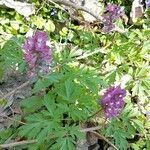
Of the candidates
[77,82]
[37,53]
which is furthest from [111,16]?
[37,53]

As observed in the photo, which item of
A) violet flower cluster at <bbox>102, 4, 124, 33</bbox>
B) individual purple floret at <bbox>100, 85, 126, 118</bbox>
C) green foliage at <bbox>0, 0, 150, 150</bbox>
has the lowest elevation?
green foliage at <bbox>0, 0, 150, 150</bbox>

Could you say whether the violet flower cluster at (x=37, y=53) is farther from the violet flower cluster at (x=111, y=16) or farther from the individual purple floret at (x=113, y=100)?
the violet flower cluster at (x=111, y=16)

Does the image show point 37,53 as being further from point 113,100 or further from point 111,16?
point 111,16

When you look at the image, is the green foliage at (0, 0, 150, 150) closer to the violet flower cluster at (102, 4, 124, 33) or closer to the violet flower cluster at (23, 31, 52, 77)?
the violet flower cluster at (23, 31, 52, 77)

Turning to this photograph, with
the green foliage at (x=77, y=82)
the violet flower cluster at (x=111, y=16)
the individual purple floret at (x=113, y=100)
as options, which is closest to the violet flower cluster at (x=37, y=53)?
the green foliage at (x=77, y=82)

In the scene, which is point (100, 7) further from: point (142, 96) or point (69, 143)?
point (69, 143)

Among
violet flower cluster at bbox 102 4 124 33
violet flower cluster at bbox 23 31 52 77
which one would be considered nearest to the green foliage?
violet flower cluster at bbox 23 31 52 77

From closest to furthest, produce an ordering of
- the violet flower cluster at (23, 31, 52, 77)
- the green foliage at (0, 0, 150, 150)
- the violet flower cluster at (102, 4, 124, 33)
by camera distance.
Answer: the violet flower cluster at (23, 31, 52, 77)
the green foliage at (0, 0, 150, 150)
the violet flower cluster at (102, 4, 124, 33)
